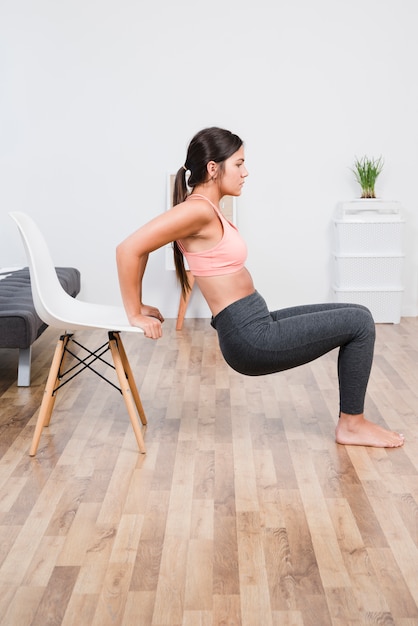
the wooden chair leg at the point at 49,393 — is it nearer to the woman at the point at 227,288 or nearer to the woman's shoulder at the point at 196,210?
the woman at the point at 227,288

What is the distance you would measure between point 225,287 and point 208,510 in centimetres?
74

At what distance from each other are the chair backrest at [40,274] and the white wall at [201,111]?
246 centimetres

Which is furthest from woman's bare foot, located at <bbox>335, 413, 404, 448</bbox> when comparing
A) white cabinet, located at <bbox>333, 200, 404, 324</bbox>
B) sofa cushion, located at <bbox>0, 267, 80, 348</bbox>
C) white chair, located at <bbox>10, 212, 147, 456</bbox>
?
white cabinet, located at <bbox>333, 200, 404, 324</bbox>

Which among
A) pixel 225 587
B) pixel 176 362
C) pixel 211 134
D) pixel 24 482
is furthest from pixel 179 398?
pixel 225 587

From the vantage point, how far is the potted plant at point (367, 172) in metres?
5.45

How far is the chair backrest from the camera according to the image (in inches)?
117

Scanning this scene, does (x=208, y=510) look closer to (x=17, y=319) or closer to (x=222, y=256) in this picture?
(x=222, y=256)

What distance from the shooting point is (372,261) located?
538 cm

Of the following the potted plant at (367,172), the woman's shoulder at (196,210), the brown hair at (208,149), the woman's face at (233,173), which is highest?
the brown hair at (208,149)

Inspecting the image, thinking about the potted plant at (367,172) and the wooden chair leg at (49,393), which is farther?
the potted plant at (367,172)

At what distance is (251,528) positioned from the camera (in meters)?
2.34

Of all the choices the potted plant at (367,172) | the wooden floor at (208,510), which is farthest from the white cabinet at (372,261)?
the wooden floor at (208,510)

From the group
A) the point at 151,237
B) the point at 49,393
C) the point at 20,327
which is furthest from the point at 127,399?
the point at 20,327

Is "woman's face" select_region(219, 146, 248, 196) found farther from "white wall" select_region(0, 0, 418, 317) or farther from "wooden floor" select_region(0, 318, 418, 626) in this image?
"white wall" select_region(0, 0, 418, 317)
